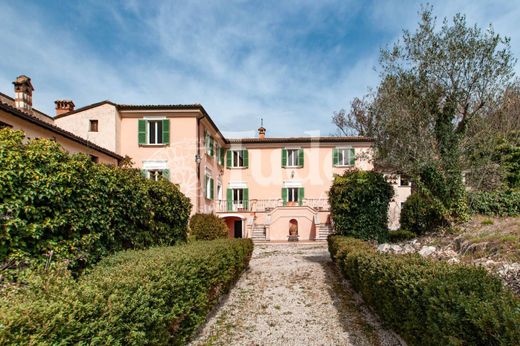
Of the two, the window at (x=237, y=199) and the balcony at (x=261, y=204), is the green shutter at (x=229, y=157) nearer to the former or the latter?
the window at (x=237, y=199)

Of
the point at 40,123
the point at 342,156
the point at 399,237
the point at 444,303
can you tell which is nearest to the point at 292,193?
the point at 342,156

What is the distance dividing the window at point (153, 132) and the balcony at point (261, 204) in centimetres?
637

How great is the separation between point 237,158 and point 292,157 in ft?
14.0

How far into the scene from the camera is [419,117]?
32.7ft

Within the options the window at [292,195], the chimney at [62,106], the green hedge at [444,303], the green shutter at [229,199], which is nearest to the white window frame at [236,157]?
the green shutter at [229,199]

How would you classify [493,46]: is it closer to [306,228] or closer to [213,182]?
[306,228]

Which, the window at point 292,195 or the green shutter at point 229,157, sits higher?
the green shutter at point 229,157

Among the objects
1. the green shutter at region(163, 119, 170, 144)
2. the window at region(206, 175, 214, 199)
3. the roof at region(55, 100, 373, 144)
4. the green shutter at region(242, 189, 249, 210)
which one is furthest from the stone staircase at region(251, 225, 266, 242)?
the green shutter at region(163, 119, 170, 144)

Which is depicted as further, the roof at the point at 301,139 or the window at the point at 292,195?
the window at the point at 292,195

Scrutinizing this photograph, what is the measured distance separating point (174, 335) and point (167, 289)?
0.83 m

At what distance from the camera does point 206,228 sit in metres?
14.5

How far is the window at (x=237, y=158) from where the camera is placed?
2281 cm

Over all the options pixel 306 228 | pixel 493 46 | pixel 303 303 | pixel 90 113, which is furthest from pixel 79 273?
pixel 306 228

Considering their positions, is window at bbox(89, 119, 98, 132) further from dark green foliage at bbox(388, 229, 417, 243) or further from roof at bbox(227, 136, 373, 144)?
dark green foliage at bbox(388, 229, 417, 243)
